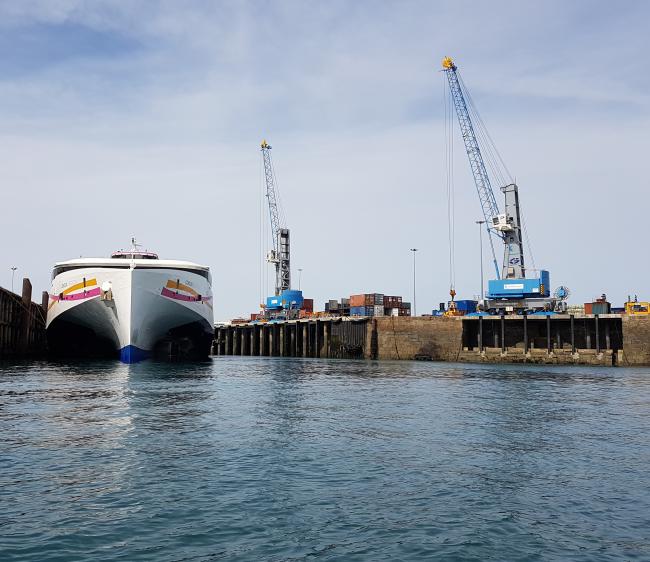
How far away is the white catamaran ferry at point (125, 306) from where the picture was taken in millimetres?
48719

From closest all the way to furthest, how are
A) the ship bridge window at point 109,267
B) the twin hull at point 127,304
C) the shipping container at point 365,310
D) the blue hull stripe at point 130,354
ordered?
the twin hull at point 127,304 → the blue hull stripe at point 130,354 → the ship bridge window at point 109,267 → the shipping container at point 365,310

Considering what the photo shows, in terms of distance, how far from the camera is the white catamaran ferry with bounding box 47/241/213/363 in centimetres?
4872

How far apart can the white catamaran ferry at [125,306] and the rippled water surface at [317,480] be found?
65.3 ft

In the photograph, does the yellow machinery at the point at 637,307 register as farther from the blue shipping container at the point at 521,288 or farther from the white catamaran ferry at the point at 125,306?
the white catamaran ferry at the point at 125,306

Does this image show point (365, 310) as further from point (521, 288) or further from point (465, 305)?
point (521, 288)

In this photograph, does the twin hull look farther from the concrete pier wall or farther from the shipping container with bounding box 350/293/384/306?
the shipping container with bounding box 350/293/384/306

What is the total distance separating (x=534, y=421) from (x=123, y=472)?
54.8ft

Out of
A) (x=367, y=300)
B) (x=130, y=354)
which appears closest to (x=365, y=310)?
(x=367, y=300)

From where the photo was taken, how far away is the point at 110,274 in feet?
160

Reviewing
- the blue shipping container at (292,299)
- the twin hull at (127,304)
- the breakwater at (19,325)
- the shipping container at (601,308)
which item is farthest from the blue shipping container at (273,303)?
the twin hull at (127,304)

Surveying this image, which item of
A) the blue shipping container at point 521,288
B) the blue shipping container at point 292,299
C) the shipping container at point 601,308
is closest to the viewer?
the shipping container at point 601,308

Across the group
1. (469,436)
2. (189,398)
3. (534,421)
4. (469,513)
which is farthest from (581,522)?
(189,398)

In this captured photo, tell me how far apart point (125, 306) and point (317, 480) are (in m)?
37.6

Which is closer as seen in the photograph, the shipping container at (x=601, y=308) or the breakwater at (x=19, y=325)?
the breakwater at (x=19, y=325)
